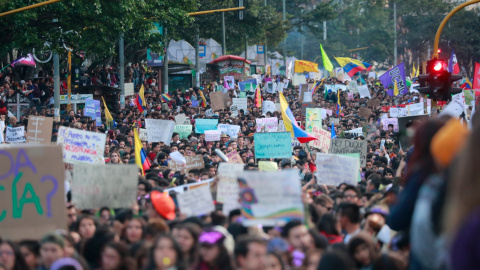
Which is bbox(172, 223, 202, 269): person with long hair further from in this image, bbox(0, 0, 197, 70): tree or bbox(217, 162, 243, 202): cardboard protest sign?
bbox(0, 0, 197, 70): tree

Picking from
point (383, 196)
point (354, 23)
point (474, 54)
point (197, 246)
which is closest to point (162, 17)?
point (383, 196)

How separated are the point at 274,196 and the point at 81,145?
16.7ft

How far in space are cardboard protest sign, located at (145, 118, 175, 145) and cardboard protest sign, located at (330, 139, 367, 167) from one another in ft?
10.9

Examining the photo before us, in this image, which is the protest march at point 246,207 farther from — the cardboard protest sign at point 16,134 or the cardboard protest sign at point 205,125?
the cardboard protest sign at point 205,125

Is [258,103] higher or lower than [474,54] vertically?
lower

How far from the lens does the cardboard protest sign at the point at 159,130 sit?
47.9 ft

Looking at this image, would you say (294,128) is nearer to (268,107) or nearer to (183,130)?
(183,130)

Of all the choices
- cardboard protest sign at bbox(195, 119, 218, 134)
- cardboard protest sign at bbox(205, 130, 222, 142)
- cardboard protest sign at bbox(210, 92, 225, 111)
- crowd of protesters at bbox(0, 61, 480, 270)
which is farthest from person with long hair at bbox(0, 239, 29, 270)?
cardboard protest sign at bbox(210, 92, 225, 111)

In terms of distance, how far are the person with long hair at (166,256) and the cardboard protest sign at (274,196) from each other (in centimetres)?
68

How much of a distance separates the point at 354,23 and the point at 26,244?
8452 cm

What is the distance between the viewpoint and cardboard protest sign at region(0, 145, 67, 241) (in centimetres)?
658

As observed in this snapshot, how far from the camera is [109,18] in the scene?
19938 mm

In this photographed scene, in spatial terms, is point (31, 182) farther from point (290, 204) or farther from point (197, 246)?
point (290, 204)

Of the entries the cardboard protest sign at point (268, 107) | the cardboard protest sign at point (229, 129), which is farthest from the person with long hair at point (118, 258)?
the cardboard protest sign at point (268, 107)
